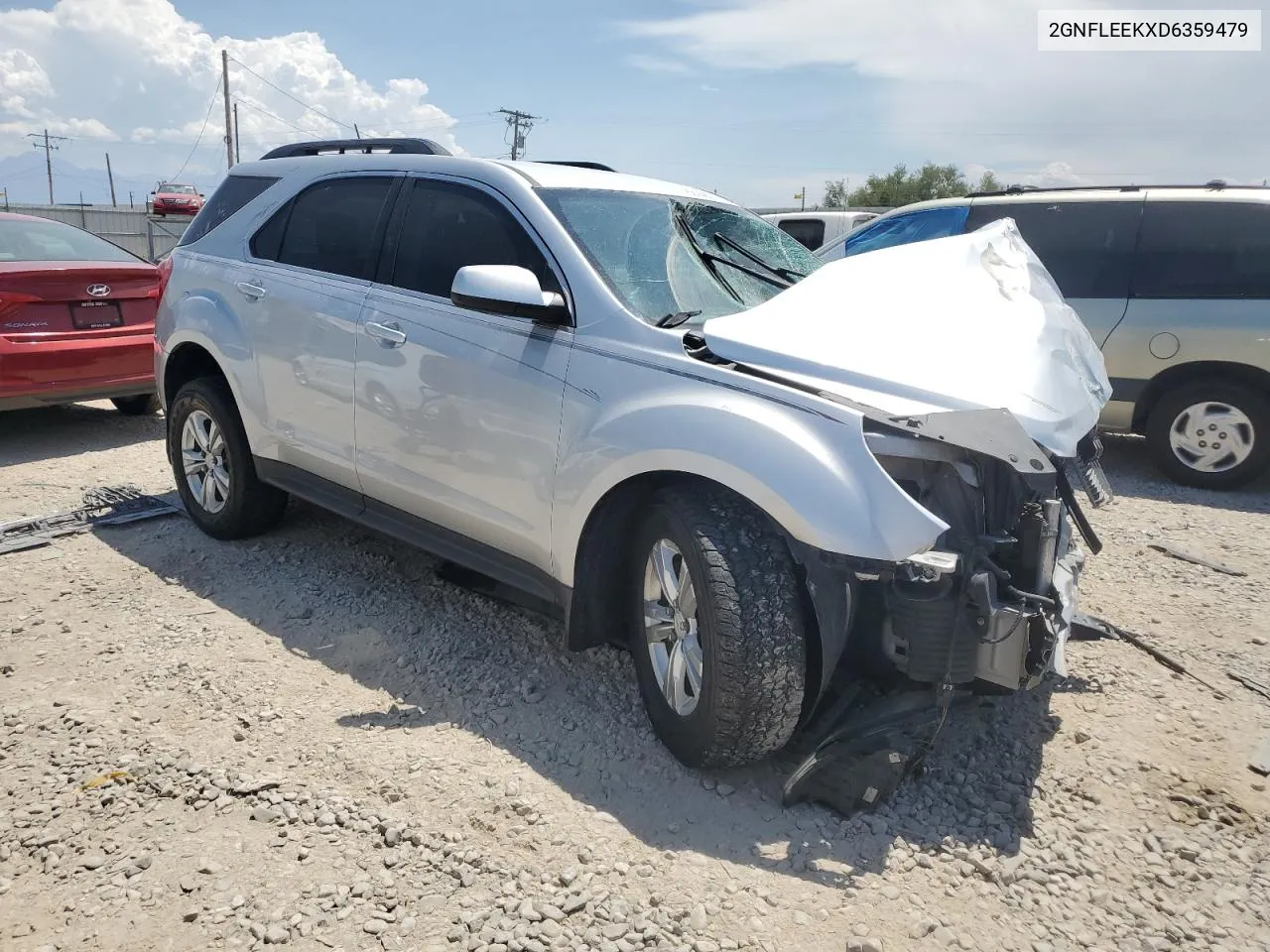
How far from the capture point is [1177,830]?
2.80 meters

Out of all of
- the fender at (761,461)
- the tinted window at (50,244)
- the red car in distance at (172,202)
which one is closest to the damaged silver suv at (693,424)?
the fender at (761,461)

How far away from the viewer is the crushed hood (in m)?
2.71

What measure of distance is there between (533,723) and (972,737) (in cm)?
152

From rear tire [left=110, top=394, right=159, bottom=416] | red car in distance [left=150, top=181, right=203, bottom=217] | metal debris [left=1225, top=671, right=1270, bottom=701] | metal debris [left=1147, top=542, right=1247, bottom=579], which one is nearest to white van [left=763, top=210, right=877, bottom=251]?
metal debris [left=1147, top=542, right=1247, bottom=579]

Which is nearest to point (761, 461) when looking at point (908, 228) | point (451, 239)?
point (451, 239)

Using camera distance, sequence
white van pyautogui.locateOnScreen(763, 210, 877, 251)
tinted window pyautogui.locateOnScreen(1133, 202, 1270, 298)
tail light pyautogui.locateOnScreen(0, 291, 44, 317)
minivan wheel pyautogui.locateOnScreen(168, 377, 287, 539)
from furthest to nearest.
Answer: white van pyautogui.locateOnScreen(763, 210, 877, 251) < tail light pyautogui.locateOnScreen(0, 291, 44, 317) < tinted window pyautogui.locateOnScreen(1133, 202, 1270, 298) < minivan wheel pyautogui.locateOnScreen(168, 377, 287, 539)

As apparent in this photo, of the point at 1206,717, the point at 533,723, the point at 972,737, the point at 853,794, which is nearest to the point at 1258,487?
the point at 1206,717

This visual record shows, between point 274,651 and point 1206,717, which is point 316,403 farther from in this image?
point 1206,717

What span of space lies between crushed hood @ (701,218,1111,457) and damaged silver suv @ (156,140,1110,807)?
1cm

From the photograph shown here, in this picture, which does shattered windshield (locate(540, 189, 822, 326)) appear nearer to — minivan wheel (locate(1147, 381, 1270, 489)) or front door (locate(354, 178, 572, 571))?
front door (locate(354, 178, 572, 571))

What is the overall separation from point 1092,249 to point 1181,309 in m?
0.75

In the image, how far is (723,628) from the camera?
2715 mm

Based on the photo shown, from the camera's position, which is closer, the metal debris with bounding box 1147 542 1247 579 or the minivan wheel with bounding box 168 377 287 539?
the minivan wheel with bounding box 168 377 287 539

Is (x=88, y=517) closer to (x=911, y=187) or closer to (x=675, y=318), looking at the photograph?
(x=675, y=318)
